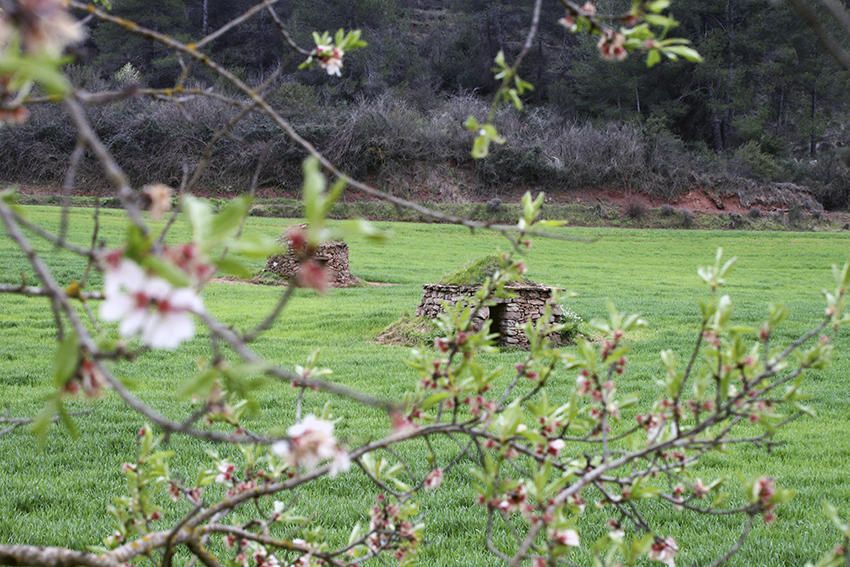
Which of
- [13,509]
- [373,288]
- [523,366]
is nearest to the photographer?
[523,366]

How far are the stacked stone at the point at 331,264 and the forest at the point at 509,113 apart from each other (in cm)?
2018

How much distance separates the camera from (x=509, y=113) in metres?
46.4

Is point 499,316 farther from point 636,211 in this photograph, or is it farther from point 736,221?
point 736,221

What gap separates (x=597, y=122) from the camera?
153 ft

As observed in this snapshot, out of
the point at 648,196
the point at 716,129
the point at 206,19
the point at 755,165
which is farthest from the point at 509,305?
the point at 206,19

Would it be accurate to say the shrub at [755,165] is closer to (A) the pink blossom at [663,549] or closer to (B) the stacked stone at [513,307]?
(B) the stacked stone at [513,307]

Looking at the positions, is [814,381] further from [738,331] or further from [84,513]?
[738,331]

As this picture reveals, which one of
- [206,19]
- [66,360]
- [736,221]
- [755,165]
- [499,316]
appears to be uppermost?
[206,19]

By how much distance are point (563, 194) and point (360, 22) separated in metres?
17.4

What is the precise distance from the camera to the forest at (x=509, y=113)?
4009 centimetres

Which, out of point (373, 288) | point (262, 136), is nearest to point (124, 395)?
point (373, 288)

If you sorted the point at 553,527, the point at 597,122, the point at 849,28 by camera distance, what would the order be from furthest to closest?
the point at 597,122, the point at 553,527, the point at 849,28

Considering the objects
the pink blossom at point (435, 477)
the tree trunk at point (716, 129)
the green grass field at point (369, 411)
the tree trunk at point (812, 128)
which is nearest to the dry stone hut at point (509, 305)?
the green grass field at point (369, 411)

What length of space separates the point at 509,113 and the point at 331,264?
1225 inches
